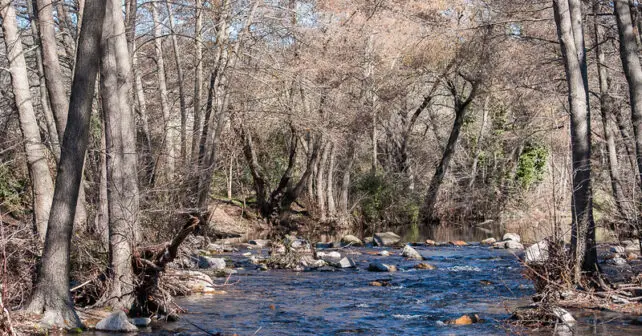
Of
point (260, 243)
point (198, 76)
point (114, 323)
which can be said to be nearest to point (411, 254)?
point (260, 243)

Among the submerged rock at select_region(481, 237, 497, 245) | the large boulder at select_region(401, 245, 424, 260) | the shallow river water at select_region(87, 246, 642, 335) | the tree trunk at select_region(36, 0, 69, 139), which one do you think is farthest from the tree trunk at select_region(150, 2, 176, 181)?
the submerged rock at select_region(481, 237, 497, 245)

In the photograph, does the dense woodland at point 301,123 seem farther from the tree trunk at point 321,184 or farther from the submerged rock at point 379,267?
the submerged rock at point 379,267

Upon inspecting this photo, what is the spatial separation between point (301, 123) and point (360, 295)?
1205cm

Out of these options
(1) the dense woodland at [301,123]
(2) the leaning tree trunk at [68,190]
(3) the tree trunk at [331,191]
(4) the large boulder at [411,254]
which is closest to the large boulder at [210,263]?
(1) the dense woodland at [301,123]

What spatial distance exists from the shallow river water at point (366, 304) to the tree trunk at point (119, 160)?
2.80ft

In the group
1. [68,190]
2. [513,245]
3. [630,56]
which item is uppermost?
[630,56]

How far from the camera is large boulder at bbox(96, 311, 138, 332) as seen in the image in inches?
352

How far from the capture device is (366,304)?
467 inches

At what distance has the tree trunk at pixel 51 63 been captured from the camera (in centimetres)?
1212

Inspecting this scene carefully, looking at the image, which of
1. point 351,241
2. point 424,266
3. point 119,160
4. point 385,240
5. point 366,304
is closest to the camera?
point 119,160

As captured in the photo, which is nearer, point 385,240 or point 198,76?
point 198,76

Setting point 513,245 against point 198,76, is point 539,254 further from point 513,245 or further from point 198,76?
point 198,76

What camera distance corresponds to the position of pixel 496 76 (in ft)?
93.2

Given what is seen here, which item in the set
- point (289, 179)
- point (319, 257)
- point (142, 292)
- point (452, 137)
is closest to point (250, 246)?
point (319, 257)
